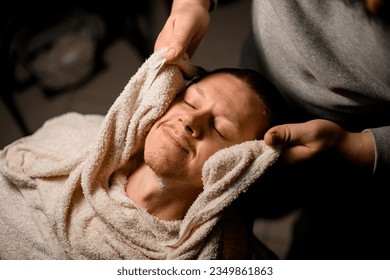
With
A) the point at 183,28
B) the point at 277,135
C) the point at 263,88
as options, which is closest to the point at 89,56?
the point at 183,28

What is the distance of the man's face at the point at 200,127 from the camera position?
0.66 m

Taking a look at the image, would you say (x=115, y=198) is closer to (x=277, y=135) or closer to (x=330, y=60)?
(x=277, y=135)

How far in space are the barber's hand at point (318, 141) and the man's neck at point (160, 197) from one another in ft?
0.68

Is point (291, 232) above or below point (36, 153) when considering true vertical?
below

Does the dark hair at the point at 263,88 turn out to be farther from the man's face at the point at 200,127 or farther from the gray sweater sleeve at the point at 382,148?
the gray sweater sleeve at the point at 382,148

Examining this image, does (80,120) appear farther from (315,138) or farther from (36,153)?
(315,138)

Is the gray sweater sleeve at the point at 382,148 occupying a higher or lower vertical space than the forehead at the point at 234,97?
lower

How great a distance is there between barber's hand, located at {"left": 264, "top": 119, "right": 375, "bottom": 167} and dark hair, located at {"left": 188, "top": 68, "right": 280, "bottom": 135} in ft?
0.35

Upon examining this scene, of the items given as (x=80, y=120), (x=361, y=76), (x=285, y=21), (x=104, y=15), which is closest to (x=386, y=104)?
(x=361, y=76)

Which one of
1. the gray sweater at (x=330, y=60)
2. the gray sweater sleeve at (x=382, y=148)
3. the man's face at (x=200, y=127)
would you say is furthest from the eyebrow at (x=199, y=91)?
the gray sweater sleeve at (x=382, y=148)

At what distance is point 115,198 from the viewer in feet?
2.44

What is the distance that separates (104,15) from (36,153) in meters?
0.50

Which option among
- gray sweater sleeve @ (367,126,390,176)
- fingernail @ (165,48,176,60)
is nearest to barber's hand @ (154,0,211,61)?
fingernail @ (165,48,176,60)

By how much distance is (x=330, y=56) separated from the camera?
1.98ft
